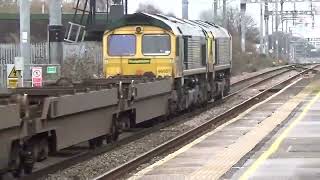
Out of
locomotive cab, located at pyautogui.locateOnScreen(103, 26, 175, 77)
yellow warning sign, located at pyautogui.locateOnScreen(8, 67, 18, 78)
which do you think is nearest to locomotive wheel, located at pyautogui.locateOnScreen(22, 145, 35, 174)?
locomotive cab, located at pyautogui.locateOnScreen(103, 26, 175, 77)

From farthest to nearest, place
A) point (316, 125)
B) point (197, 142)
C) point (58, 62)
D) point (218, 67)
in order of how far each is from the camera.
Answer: point (218, 67), point (58, 62), point (316, 125), point (197, 142)

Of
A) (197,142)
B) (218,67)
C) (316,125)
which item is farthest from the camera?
(218,67)

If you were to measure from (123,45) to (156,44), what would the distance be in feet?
3.40

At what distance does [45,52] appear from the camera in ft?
106

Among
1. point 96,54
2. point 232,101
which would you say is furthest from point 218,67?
point 96,54

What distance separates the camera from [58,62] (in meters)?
22.6

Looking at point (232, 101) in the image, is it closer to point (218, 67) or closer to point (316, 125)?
point (218, 67)

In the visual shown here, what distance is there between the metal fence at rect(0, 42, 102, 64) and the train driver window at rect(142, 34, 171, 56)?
1036cm

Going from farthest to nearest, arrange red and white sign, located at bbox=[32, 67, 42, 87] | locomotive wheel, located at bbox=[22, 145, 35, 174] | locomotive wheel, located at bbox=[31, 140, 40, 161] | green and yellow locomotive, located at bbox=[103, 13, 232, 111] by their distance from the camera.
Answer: red and white sign, located at bbox=[32, 67, 42, 87], green and yellow locomotive, located at bbox=[103, 13, 232, 111], locomotive wheel, located at bbox=[31, 140, 40, 161], locomotive wheel, located at bbox=[22, 145, 35, 174]

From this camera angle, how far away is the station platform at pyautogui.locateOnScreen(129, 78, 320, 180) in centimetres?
1047

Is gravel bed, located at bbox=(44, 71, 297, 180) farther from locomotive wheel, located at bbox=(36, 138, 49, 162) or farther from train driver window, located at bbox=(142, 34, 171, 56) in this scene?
train driver window, located at bbox=(142, 34, 171, 56)

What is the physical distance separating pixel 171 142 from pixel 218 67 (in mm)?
12428

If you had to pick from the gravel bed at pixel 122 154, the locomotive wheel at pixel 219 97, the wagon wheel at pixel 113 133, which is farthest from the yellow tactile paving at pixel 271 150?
the locomotive wheel at pixel 219 97

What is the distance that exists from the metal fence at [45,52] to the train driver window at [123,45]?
32.1 feet
